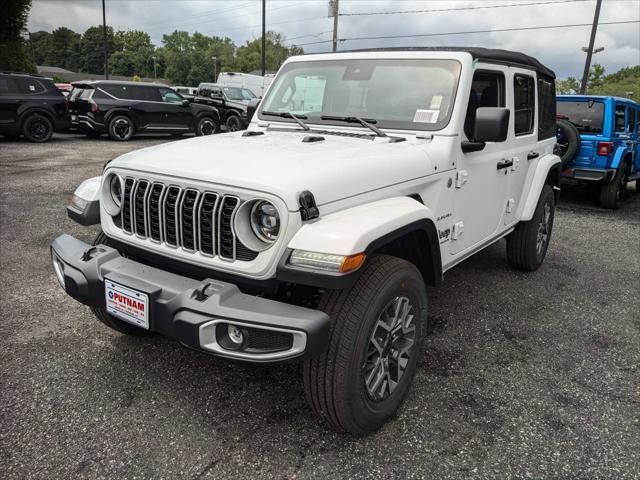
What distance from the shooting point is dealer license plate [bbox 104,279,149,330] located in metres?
2.30

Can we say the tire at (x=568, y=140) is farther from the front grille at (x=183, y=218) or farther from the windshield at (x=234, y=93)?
the windshield at (x=234, y=93)

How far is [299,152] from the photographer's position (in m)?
2.69

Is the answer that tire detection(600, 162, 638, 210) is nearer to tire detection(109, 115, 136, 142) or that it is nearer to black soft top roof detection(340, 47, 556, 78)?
black soft top roof detection(340, 47, 556, 78)

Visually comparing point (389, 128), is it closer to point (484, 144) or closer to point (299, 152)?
point (484, 144)

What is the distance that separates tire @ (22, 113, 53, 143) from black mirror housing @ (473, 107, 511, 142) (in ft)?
44.5

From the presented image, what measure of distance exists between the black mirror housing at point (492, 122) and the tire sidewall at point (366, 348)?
1.03 m

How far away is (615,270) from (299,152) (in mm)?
4309

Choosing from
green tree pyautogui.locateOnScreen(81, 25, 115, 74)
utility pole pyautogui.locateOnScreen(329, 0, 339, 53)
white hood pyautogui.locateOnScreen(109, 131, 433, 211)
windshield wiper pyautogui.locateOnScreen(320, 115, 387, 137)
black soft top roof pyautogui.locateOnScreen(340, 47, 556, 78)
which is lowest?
white hood pyautogui.locateOnScreen(109, 131, 433, 211)

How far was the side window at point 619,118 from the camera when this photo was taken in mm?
8531

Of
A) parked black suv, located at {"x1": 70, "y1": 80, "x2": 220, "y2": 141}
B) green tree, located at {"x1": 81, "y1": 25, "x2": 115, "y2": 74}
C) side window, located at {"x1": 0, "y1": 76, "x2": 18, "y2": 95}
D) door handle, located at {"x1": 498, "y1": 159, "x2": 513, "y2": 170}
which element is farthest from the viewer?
green tree, located at {"x1": 81, "y1": 25, "x2": 115, "y2": 74}

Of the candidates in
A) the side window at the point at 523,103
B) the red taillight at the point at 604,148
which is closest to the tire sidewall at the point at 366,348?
the side window at the point at 523,103

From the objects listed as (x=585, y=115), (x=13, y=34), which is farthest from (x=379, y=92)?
(x=13, y=34)

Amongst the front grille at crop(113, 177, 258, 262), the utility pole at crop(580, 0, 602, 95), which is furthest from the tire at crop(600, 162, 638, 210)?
the utility pole at crop(580, 0, 602, 95)

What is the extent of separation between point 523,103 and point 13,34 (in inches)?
1254
